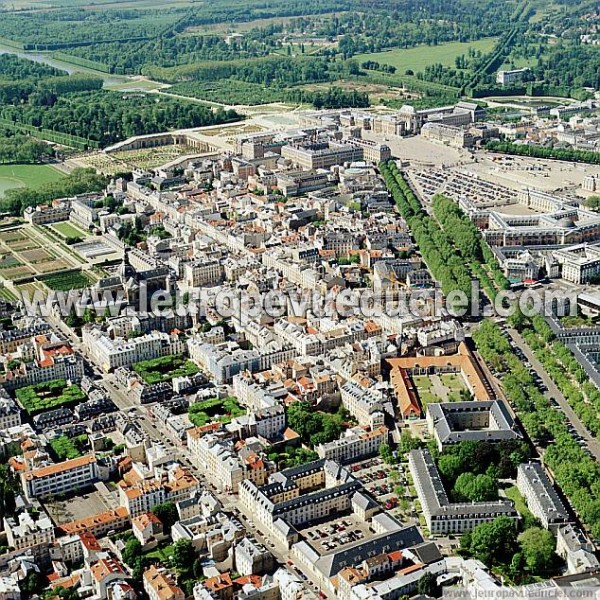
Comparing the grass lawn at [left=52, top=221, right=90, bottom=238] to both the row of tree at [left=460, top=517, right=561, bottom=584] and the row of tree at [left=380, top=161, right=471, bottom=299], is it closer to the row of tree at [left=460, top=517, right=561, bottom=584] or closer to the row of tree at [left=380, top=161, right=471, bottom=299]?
the row of tree at [left=380, top=161, right=471, bottom=299]

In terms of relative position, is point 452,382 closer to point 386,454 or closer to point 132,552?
point 386,454

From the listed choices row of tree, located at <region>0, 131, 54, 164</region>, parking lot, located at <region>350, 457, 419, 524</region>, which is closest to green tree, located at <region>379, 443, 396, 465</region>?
parking lot, located at <region>350, 457, 419, 524</region>

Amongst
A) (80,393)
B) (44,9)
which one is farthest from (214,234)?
(44,9)

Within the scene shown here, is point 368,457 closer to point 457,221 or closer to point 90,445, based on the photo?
point 90,445

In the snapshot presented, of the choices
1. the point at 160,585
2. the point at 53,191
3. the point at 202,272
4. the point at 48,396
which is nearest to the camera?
the point at 160,585

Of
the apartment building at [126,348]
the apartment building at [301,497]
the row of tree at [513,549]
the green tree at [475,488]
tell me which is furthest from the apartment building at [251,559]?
the apartment building at [126,348]

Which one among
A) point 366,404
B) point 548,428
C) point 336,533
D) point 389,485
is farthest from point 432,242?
point 336,533
